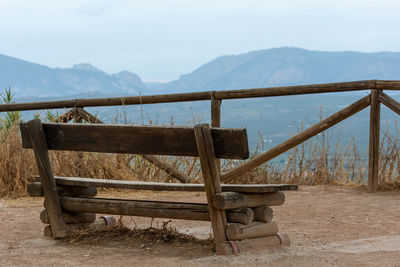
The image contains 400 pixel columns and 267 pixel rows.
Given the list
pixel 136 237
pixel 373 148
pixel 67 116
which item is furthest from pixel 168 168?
pixel 136 237

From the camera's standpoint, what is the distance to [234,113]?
472 ft

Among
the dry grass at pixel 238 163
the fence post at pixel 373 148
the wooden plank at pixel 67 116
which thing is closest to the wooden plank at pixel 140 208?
the dry grass at pixel 238 163

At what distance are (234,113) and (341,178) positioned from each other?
136479 mm

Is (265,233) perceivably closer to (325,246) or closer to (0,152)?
(325,246)

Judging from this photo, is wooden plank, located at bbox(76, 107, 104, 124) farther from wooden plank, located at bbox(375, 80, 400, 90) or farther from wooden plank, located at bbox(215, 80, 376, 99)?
wooden plank, located at bbox(375, 80, 400, 90)

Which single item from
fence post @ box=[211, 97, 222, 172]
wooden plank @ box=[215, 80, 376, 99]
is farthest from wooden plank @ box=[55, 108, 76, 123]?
wooden plank @ box=[215, 80, 376, 99]

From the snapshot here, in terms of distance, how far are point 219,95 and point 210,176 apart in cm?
333

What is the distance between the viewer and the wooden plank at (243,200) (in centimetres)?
370

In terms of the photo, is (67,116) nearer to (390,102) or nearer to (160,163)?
(160,163)

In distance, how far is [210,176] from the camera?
3727mm

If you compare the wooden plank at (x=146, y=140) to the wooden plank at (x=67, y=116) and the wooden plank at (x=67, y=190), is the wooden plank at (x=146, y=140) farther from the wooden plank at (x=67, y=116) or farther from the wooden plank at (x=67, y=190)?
the wooden plank at (x=67, y=116)

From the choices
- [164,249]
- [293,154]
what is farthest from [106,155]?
[164,249]

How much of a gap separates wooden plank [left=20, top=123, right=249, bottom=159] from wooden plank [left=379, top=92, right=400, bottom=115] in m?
3.48

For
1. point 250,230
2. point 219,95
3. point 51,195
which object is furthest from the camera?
point 219,95
